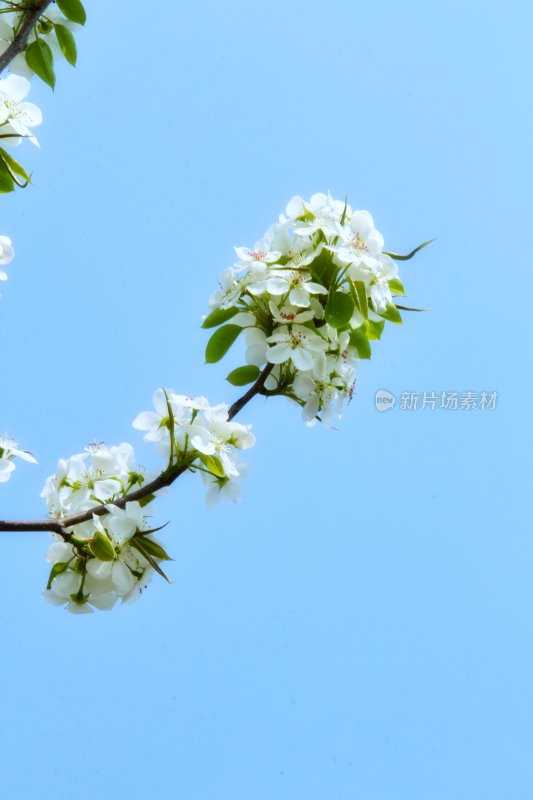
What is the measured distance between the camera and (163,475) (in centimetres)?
146

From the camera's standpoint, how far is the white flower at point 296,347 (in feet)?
5.15

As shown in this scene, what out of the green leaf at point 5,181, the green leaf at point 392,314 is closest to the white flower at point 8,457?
the green leaf at point 5,181

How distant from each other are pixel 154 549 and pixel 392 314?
0.70 m

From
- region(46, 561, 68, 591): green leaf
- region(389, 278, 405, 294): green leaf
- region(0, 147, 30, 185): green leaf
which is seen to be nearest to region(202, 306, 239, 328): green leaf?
region(389, 278, 405, 294): green leaf

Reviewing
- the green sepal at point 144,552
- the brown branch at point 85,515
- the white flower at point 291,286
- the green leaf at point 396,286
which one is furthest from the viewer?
the green leaf at point 396,286

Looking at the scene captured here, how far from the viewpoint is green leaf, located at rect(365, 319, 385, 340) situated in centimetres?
174

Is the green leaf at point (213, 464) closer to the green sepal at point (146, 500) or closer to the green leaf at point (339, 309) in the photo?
the green sepal at point (146, 500)

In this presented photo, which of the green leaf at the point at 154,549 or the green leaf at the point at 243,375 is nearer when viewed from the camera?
the green leaf at the point at 154,549

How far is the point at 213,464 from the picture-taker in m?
1.47

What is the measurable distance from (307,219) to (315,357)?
1.09ft

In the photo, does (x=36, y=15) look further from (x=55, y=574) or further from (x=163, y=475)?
(x=55, y=574)

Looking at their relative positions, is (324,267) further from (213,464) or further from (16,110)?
(16,110)

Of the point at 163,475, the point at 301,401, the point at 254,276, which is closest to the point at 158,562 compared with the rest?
the point at 163,475

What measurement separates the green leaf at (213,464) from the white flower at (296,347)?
8.6 inches
